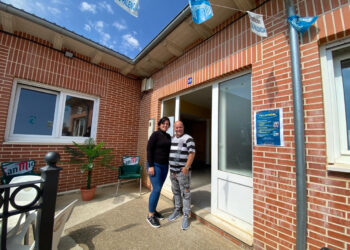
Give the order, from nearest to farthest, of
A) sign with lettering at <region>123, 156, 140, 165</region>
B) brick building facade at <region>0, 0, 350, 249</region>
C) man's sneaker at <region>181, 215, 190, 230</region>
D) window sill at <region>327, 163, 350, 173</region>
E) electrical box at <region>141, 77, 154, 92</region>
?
window sill at <region>327, 163, 350, 173</region> → brick building facade at <region>0, 0, 350, 249</region> → man's sneaker at <region>181, 215, 190, 230</region> → sign with lettering at <region>123, 156, 140, 165</region> → electrical box at <region>141, 77, 154, 92</region>

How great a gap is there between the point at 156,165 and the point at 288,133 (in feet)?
6.30

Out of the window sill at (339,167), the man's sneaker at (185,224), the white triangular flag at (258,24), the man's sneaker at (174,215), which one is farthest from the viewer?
the man's sneaker at (174,215)

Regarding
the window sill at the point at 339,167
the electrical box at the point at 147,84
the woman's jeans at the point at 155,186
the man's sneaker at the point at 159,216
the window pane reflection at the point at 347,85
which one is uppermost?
the electrical box at the point at 147,84

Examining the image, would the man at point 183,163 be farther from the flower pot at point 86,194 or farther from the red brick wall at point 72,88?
the red brick wall at point 72,88

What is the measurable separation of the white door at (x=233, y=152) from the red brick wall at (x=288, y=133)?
0.22 m

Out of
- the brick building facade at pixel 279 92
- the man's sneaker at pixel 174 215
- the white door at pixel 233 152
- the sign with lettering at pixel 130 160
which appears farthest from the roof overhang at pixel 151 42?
the man's sneaker at pixel 174 215

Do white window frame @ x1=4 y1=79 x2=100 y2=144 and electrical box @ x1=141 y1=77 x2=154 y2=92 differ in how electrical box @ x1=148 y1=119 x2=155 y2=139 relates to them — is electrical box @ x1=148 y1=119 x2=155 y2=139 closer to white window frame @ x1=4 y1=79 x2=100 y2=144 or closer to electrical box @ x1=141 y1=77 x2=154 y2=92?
electrical box @ x1=141 y1=77 x2=154 y2=92

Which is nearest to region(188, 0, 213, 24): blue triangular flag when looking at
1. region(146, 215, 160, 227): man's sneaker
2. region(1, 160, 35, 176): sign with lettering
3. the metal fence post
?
the metal fence post

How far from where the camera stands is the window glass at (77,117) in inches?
146

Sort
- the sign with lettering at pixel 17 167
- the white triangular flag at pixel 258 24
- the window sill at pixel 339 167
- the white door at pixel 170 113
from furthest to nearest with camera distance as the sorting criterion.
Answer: the white door at pixel 170 113, the sign with lettering at pixel 17 167, the white triangular flag at pixel 258 24, the window sill at pixel 339 167

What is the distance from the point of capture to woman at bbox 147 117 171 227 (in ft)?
8.00

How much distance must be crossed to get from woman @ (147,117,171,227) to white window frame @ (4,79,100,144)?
241 centimetres

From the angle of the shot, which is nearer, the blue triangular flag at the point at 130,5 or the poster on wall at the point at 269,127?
the poster on wall at the point at 269,127

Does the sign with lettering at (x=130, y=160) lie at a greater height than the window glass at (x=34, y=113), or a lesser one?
lesser
